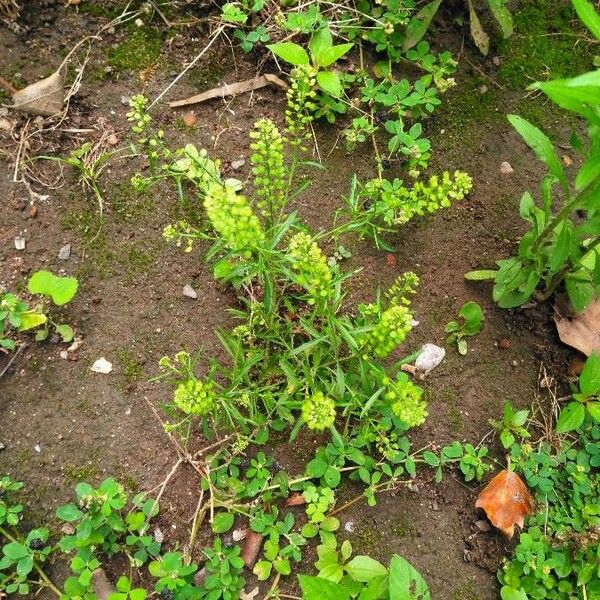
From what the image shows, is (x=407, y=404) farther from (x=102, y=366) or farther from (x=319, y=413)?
(x=102, y=366)

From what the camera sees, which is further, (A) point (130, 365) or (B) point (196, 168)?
(A) point (130, 365)

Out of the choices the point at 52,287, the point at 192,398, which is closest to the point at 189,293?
the point at 52,287

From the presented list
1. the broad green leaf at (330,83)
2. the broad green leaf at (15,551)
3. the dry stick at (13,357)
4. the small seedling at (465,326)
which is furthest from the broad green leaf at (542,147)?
the broad green leaf at (15,551)

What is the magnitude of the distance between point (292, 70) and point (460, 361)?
1.45 meters

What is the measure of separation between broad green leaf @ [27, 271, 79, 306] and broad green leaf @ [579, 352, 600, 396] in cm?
202

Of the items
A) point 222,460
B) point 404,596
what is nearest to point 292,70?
point 222,460

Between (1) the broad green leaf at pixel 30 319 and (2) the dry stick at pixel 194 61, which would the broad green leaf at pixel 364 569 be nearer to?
(1) the broad green leaf at pixel 30 319

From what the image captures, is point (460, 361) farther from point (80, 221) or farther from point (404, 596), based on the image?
point (80, 221)

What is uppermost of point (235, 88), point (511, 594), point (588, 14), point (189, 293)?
point (588, 14)

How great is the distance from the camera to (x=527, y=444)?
8.42 feet

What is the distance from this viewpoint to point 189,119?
9.16ft

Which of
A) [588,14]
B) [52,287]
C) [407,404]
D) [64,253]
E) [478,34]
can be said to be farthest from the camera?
[478,34]

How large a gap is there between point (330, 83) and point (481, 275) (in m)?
1.04

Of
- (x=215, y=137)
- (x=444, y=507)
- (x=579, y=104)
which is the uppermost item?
(x=579, y=104)
